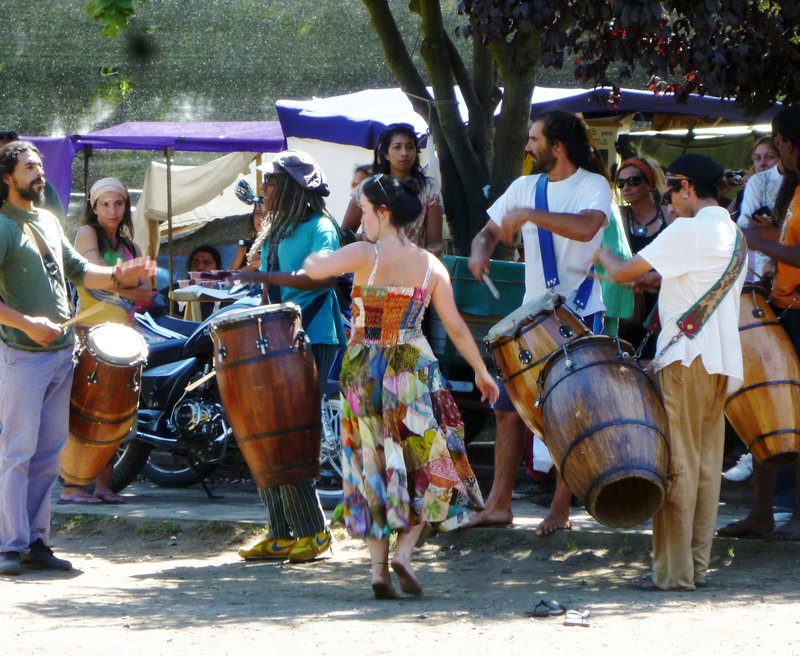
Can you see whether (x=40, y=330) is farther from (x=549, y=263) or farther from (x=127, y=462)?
(x=127, y=462)

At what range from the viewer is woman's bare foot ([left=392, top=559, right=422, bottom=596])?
5.48m

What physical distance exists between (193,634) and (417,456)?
1.26 meters

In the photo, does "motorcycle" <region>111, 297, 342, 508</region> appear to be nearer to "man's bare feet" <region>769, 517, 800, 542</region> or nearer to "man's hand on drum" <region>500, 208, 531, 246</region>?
"man's hand on drum" <region>500, 208, 531, 246</region>

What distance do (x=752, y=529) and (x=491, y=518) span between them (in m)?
1.28

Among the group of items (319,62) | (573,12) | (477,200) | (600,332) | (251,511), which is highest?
(319,62)

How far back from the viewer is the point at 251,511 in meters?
7.77

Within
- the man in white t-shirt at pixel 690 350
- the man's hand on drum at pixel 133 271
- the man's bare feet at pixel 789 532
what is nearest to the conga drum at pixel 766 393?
the man in white t-shirt at pixel 690 350

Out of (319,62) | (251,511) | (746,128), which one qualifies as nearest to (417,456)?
(251,511)

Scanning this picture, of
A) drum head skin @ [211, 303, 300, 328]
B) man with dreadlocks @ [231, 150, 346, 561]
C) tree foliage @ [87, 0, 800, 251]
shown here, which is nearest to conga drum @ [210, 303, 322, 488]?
drum head skin @ [211, 303, 300, 328]

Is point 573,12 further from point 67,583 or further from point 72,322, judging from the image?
point 67,583

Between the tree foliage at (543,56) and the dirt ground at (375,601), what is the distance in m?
2.53

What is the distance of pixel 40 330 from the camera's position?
6.02m

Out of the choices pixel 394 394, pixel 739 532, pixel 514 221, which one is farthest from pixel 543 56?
pixel 739 532

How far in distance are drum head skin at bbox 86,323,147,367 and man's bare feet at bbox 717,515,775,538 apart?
121 inches
